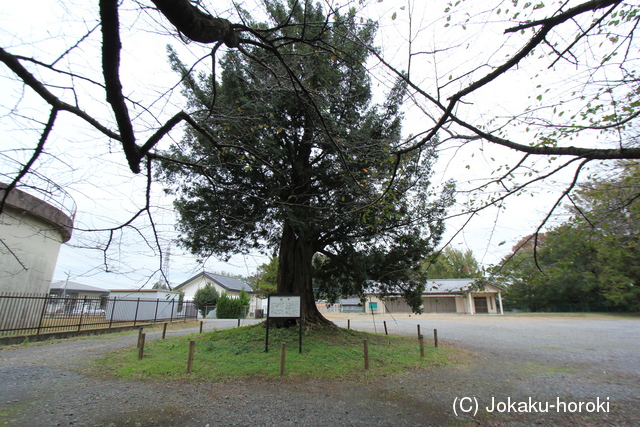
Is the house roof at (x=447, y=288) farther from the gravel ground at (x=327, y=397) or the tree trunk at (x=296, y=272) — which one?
the tree trunk at (x=296, y=272)

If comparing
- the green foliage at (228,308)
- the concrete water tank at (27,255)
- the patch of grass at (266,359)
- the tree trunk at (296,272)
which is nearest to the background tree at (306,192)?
the tree trunk at (296,272)

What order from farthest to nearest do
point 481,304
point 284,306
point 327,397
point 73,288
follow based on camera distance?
point 481,304
point 73,288
point 284,306
point 327,397

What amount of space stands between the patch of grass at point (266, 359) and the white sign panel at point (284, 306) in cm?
106

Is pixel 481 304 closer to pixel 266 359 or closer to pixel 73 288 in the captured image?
pixel 266 359

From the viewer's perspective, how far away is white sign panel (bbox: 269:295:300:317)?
982cm

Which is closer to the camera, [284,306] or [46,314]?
[284,306]

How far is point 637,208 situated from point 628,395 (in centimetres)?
418

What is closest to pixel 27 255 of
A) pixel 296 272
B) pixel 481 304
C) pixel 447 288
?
pixel 296 272

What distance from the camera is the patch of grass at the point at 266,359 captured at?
7.25 meters

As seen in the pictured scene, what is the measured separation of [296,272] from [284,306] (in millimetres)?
2567

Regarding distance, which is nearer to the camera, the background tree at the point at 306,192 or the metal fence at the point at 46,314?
the background tree at the point at 306,192

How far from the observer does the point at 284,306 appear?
32.4ft

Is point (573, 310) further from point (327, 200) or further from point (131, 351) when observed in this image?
point (131, 351)

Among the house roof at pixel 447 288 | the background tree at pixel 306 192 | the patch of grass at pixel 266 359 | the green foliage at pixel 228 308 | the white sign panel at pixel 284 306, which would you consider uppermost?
the background tree at pixel 306 192
